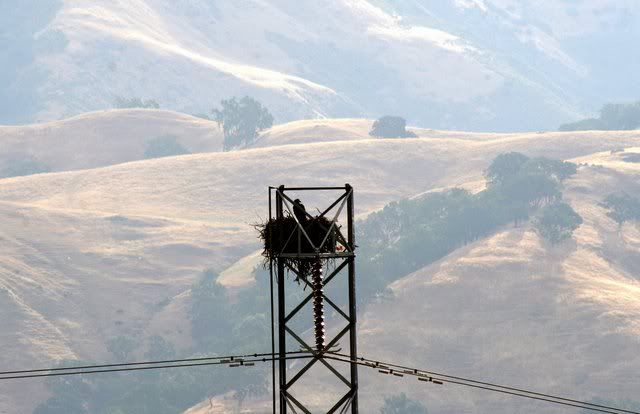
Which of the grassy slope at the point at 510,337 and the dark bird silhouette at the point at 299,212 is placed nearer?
the dark bird silhouette at the point at 299,212

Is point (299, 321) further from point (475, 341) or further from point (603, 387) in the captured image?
point (603, 387)

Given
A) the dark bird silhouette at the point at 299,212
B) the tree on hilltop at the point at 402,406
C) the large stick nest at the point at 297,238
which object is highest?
the dark bird silhouette at the point at 299,212

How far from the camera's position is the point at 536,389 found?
16912cm

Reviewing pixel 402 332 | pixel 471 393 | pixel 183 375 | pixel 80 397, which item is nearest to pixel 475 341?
pixel 402 332

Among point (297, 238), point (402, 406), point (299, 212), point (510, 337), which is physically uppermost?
point (299, 212)

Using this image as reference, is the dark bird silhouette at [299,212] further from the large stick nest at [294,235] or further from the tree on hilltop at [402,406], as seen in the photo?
the tree on hilltop at [402,406]

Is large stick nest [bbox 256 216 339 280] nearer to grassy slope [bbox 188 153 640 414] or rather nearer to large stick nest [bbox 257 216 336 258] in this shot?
large stick nest [bbox 257 216 336 258]

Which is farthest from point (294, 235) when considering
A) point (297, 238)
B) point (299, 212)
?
point (299, 212)

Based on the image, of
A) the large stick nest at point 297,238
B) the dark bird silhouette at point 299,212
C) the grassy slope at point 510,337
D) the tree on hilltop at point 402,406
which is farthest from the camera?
the grassy slope at point 510,337

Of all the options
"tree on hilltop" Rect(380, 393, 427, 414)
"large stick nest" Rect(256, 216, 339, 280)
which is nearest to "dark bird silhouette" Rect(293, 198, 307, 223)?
"large stick nest" Rect(256, 216, 339, 280)

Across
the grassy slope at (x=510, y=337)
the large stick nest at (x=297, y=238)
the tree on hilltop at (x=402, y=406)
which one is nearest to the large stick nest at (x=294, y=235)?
the large stick nest at (x=297, y=238)

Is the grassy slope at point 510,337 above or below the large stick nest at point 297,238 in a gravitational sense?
below

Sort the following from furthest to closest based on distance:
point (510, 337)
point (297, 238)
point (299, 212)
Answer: point (510, 337) < point (299, 212) < point (297, 238)

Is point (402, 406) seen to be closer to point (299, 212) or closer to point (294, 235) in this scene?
point (299, 212)
